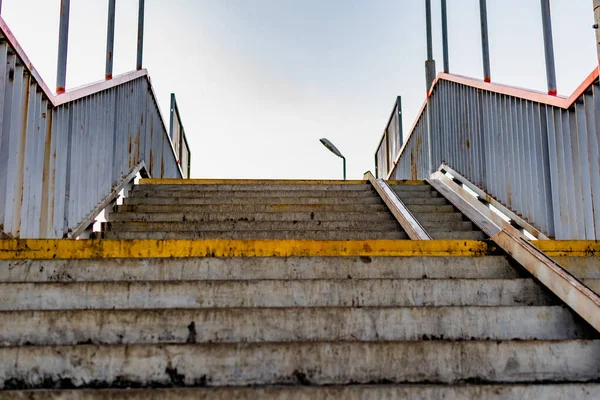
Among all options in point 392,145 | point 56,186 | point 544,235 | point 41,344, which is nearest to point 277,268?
point 41,344

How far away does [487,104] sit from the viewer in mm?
6895

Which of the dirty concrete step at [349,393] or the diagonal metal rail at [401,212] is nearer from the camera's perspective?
the dirty concrete step at [349,393]

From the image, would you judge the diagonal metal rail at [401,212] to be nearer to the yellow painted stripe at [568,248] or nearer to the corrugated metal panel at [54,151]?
the yellow painted stripe at [568,248]

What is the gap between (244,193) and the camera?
23.4 ft

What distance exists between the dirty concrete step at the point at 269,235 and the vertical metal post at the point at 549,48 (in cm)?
173

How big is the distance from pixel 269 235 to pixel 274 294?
2.43 m

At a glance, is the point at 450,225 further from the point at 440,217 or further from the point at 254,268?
the point at 254,268

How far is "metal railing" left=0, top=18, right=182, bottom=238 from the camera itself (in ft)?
13.2

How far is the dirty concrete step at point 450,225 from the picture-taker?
5922mm

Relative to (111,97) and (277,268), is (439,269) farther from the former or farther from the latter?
(111,97)

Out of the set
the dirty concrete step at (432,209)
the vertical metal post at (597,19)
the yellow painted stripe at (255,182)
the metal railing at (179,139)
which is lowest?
the dirty concrete step at (432,209)

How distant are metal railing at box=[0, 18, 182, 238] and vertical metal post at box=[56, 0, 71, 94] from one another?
4.0 inches

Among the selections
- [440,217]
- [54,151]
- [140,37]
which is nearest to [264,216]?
[440,217]

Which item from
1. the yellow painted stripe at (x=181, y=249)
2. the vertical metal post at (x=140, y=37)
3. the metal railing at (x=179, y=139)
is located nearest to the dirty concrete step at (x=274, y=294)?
the yellow painted stripe at (x=181, y=249)
